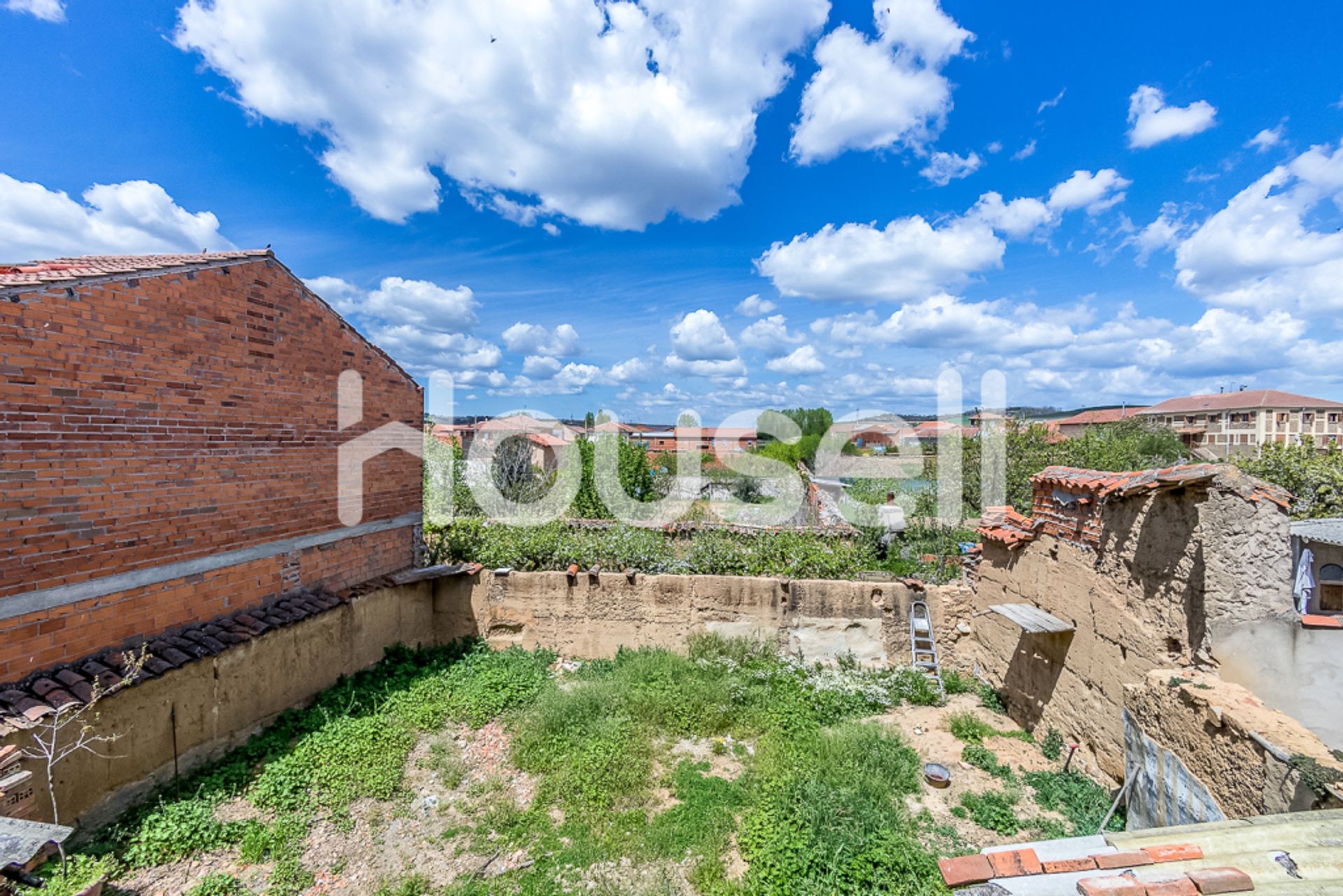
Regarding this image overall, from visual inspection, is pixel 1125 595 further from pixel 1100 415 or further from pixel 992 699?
pixel 1100 415

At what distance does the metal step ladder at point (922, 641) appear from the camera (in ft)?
26.2

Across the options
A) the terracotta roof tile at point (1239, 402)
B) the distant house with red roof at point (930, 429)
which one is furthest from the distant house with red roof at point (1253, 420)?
the distant house with red roof at point (930, 429)

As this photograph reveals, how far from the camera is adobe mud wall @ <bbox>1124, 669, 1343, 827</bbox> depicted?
3.23 metres

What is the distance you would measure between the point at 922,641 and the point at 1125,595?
136 inches

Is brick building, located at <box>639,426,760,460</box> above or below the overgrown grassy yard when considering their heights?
above

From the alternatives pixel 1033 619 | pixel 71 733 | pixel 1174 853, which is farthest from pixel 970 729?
pixel 71 733

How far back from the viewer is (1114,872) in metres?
2.37

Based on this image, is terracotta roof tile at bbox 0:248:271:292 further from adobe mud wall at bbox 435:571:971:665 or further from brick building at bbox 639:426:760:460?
brick building at bbox 639:426:760:460

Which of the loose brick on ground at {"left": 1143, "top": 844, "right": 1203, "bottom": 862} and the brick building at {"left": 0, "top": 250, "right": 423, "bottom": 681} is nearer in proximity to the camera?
the loose brick on ground at {"left": 1143, "top": 844, "right": 1203, "bottom": 862}

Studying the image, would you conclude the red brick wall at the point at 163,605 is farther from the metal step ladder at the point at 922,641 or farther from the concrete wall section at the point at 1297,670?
the concrete wall section at the point at 1297,670

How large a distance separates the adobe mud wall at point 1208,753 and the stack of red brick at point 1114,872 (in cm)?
135

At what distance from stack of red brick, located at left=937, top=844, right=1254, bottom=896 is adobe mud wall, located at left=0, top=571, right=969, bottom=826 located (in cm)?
588

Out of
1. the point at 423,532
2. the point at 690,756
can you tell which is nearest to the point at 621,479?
the point at 423,532

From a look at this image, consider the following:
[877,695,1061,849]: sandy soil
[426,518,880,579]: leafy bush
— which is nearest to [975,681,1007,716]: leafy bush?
[877,695,1061,849]: sandy soil
